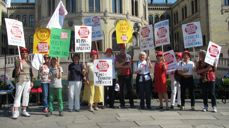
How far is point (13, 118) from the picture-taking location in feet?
39.1

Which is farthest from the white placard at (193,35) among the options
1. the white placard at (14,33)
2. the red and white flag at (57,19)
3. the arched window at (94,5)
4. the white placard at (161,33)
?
the arched window at (94,5)

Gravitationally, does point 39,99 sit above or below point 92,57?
below

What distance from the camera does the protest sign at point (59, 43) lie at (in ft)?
44.2

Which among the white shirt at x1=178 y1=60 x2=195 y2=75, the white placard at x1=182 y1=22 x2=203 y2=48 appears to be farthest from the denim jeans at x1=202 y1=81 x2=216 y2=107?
the white placard at x1=182 y1=22 x2=203 y2=48

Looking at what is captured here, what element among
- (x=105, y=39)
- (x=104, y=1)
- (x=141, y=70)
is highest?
(x=104, y=1)

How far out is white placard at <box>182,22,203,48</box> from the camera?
1510 centimetres

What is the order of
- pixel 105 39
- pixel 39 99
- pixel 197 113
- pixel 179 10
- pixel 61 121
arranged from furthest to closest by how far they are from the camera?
pixel 179 10 → pixel 105 39 → pixel 39 99 → pixel 197 113 → pixel 61 121

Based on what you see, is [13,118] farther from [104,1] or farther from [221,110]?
[104,1]

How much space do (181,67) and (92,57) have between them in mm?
2982

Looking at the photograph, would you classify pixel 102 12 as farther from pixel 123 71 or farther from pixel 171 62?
pixel 123 71

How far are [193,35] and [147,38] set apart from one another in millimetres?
1733

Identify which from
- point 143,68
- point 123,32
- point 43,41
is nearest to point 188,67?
point 143,68

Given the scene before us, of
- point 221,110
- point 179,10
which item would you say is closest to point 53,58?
point 221,110

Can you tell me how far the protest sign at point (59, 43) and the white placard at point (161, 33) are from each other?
3.62m
